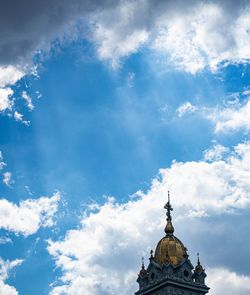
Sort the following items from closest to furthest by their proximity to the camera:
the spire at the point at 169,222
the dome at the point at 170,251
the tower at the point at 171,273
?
the tower at the point at 171,273 < the dome at the point at 170,251 < the spire at the point at 169,222

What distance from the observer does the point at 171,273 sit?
124188mm

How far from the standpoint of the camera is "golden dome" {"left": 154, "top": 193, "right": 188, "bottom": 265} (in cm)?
12675

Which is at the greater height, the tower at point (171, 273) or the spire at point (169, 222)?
the spire at point (169, 222)

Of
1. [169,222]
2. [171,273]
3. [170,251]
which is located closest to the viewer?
[171,273]

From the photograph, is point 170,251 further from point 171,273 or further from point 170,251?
point 171,273

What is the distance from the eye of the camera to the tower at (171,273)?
123812 millimetres

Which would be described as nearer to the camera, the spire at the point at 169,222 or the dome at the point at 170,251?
the dome at the point at 170,251

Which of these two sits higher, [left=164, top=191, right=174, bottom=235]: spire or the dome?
[left=164, top=191, right=174, bottom=235]: spire

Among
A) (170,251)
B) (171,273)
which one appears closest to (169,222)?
(170,251)

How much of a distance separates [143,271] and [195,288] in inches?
400

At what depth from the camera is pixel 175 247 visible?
12838 centimetres

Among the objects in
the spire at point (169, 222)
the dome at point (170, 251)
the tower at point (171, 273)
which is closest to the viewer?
the tower at point (171, 273)

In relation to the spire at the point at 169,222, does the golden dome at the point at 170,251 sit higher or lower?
lower

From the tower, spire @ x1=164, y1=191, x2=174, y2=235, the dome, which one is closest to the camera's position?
the tower
